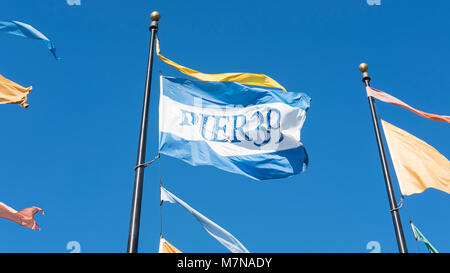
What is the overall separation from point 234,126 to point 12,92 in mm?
5814

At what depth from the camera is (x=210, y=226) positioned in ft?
29.7

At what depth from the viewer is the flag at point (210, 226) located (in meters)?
8.97

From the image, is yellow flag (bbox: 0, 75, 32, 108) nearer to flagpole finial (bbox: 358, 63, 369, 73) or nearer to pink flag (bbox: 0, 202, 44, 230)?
pink flag (bbox: 0, 202, 44, 230)

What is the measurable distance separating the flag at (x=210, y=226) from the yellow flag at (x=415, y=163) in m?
4.57

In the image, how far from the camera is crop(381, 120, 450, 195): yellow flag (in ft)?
36.4

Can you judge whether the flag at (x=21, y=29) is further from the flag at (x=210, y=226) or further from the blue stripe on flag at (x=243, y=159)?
the flag at (x=210, y=226)

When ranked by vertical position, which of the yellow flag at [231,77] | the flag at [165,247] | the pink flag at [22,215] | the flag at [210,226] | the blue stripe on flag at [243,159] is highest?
the yellow flag at [231,77]

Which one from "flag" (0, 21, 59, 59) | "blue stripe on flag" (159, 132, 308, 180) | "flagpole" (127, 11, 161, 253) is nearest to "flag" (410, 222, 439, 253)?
"blue stripe on flag" (159, 132, 308, 180)

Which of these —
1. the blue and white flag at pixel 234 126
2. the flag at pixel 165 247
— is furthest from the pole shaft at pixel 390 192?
the flag at pixel 165 247

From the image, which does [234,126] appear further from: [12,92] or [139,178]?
[12,92]
